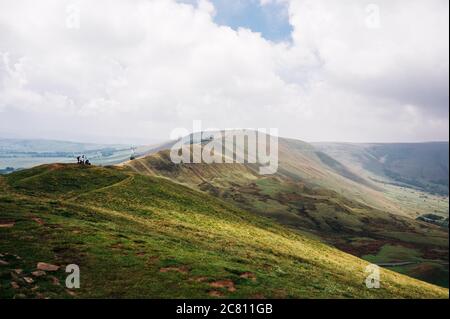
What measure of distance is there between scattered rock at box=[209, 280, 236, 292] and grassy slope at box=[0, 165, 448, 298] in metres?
0.10

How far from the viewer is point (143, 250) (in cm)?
3922

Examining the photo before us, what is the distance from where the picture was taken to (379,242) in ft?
585

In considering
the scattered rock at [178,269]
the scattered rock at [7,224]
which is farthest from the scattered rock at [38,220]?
the scattered rock at [178,269]

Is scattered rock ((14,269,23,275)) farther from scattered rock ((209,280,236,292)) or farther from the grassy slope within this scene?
scattered rock ((209,280,236,292))

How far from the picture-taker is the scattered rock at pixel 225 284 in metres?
30.6

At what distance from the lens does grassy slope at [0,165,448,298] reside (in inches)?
1169

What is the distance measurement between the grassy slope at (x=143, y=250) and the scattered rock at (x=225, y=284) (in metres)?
0.10

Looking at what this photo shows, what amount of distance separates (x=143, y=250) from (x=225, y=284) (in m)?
12.1

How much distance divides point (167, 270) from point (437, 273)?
291 ft

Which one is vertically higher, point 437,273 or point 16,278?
point 16,278

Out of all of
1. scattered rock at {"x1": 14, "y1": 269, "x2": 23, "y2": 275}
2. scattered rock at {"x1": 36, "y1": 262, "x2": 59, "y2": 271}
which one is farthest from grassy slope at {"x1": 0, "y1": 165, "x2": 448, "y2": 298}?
scattered rock at {"x1": 36, "y1": 262, "x2": 59, "y2": 271}
